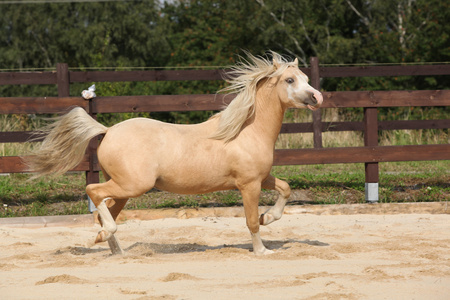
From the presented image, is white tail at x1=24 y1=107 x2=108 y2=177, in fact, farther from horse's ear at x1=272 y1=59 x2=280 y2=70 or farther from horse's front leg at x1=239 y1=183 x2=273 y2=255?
horse's ear at x1=272 y1=59 x2=280 y2=70

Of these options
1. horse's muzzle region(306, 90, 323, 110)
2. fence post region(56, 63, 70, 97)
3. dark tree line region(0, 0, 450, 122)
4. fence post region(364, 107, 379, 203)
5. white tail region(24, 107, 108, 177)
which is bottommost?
fence post region(364, 107, 379, 203)

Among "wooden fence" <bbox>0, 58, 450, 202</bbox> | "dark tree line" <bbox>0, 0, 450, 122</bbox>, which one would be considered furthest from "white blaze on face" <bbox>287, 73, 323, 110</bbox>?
"dark tree line" <bbox>0, 0, 450, 122</bbox>

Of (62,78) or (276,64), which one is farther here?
(62,78)

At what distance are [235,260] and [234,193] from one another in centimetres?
306

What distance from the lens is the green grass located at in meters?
7.56

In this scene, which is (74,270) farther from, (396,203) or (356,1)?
(356,1)

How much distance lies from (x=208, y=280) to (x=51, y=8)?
30515 mm

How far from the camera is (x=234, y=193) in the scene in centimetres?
811

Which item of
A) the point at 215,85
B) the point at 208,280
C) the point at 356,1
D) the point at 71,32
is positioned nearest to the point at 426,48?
the point at 356,1

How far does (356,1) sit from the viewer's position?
2341 centimetres

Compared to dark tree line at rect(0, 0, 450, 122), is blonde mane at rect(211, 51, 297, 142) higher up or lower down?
lower down

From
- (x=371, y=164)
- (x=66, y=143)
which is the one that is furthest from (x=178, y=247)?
(x=371, y=164)

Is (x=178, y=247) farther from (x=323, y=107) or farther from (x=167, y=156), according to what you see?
(x=323, y=107)

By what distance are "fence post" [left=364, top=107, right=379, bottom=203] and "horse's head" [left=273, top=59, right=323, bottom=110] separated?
2.63m
